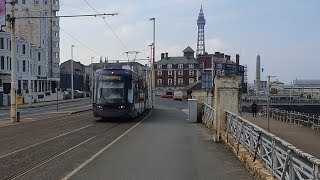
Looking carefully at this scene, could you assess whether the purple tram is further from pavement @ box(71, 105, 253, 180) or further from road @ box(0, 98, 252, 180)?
pavement @ box(71, 105, 253, 180)

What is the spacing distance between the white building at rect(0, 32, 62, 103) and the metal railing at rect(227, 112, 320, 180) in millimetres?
54695

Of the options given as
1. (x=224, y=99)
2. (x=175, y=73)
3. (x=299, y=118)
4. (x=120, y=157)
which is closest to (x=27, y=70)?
(x=299, y=118)

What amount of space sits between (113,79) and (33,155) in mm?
15855

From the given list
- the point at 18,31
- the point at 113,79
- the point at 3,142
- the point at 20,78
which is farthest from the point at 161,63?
the point at 3,142

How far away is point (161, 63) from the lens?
160750 mm

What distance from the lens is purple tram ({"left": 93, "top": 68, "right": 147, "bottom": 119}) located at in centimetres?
2919

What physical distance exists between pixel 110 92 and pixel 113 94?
23 centimetres

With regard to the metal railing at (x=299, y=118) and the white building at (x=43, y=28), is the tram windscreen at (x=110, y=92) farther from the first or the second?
the white building at (x=43, y=28)

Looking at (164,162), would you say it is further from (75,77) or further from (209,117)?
(75,77)

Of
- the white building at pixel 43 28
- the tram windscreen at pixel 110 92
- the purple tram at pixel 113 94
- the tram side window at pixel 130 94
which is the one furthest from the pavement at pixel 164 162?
the white building at pixel 43 28

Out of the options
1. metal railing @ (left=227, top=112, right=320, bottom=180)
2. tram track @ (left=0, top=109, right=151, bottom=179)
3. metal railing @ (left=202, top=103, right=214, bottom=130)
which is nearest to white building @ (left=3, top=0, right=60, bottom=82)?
metal railing @ (left=202, top=103, right=214, bottom=130)

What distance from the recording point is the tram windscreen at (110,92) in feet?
96.1

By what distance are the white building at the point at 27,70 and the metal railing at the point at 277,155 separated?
179 ft

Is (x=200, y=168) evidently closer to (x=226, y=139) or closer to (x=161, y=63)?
(x=226, y=139)
